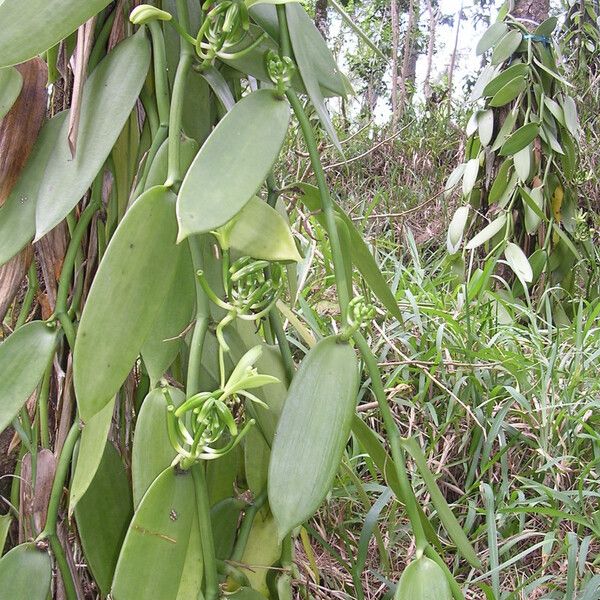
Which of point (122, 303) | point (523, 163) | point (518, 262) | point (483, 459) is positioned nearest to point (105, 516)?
point (122, 303)

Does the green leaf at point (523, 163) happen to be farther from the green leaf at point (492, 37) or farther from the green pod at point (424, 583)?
the green pod at point (424, 583)

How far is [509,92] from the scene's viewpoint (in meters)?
1.64

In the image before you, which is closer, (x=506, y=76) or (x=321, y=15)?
(x=506, y=76)

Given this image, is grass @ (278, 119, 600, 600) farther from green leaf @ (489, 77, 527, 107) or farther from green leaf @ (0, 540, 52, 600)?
green leaf @ (489, 77, 527, 107)

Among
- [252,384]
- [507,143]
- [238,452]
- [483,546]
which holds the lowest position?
[507,143]

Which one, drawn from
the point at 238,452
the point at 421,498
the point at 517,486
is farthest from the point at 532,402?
the point at 238,452

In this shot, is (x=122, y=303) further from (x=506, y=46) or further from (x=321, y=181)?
(x=506, y=46)

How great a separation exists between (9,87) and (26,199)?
0.19ft

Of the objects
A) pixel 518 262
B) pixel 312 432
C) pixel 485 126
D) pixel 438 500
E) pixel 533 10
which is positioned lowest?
pixel 518 262

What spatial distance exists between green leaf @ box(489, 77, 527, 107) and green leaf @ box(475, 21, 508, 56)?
4.8 inches

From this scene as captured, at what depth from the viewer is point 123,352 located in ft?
1.01

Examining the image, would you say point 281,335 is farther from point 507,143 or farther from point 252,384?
point 507,143

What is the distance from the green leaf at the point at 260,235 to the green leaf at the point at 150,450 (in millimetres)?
73

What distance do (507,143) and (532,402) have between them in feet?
2.43
